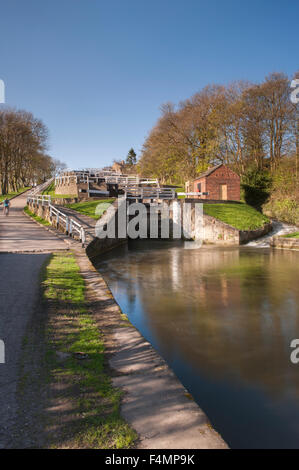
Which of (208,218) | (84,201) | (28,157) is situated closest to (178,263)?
(208,218)

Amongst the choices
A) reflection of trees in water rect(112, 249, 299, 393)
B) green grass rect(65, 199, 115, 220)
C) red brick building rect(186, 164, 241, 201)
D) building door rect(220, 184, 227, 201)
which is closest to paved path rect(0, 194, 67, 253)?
reflection of trees in water rect(112, 249, 299, 393)

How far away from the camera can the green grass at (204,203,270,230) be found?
75.7 feet

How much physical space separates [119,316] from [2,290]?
2996 millimetres

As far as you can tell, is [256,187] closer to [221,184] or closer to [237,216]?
[221,184]

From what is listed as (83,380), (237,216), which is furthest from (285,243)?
(83,380)

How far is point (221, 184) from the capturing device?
3156 cm

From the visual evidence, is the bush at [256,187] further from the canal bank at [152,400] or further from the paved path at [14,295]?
the canal bank at [152,400]

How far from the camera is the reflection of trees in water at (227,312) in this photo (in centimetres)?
524

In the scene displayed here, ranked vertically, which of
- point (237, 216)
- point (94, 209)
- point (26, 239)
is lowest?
point (26, 239)

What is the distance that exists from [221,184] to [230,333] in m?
26.9

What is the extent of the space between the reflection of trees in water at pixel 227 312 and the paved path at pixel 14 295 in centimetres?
289

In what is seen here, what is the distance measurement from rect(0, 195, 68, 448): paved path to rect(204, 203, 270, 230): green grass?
13472 mm

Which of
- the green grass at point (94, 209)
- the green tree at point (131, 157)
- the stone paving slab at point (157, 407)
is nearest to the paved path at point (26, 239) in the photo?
the green grass at point (94, 209)
